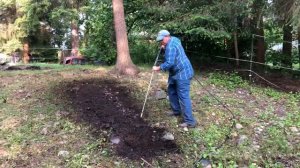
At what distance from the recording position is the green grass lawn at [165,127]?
17.3 feet

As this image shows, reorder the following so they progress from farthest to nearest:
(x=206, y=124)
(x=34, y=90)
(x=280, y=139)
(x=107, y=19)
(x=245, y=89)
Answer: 1. (x=107, y=19)
2. (x=245, y=89)
3. (x=34, y=90)
4. (x=206, y=124)
5. (x=280, y=139)

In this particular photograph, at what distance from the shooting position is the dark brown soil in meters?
5.50

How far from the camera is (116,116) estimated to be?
6461mm

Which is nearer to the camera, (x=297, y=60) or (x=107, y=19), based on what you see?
(x=107, y=19)

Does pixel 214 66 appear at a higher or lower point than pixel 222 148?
higher

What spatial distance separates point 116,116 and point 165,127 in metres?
0.86

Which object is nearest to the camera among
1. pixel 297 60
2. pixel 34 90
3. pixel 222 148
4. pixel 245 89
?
pixel 222 148

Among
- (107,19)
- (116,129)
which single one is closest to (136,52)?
(107,19)

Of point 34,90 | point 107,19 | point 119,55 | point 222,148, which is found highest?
point 107,19

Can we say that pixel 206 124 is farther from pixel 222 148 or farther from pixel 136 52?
pixel 136 52

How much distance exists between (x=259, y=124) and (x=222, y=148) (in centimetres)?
136

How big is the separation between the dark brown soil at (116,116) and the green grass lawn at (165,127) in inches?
5.7

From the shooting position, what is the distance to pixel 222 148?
5.66 meters

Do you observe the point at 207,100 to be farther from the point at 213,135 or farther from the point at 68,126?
the point at 68,126
